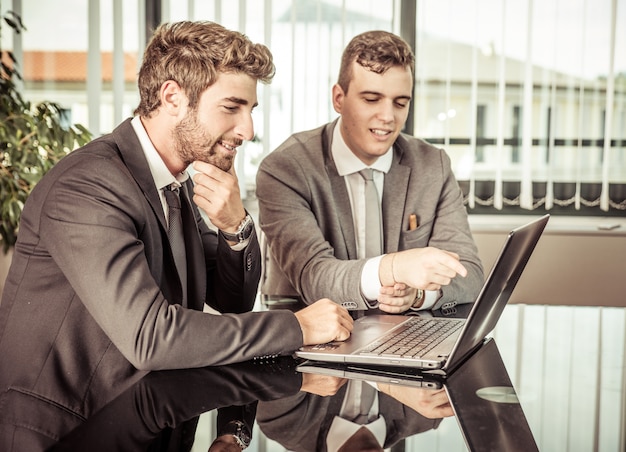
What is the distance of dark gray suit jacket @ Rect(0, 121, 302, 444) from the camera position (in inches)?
51.9

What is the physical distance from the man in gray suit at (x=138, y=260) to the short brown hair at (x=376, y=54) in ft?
2.17

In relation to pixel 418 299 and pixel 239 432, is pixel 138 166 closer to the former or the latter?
pixel 239 432

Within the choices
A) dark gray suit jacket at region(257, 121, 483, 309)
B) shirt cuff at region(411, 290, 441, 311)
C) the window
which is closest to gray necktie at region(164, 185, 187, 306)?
dark gray suit jacket at region(257, 121, 483, 309)

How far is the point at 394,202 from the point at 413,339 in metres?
0.93

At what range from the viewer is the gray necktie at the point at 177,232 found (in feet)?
5.26

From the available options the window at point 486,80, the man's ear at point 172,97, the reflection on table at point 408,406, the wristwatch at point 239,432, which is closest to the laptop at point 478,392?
the reflection on table at point 408,406

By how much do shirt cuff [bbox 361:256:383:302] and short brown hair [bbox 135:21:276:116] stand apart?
0.54 metres

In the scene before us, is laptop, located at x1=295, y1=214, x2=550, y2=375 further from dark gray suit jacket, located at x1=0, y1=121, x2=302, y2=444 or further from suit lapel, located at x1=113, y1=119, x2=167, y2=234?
suit lapel, located at x1=113, y1=119, x2=167, y2=234

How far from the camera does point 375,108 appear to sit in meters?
2.38

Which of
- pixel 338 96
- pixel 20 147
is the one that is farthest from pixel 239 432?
pixel 20 147

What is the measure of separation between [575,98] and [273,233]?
2.34 m

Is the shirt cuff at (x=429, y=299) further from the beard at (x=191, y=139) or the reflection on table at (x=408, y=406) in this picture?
the beard at (x=191, y=139)

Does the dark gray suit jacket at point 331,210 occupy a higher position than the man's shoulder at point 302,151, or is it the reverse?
the man's shoulder at point 302,151

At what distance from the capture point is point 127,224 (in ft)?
4.64
